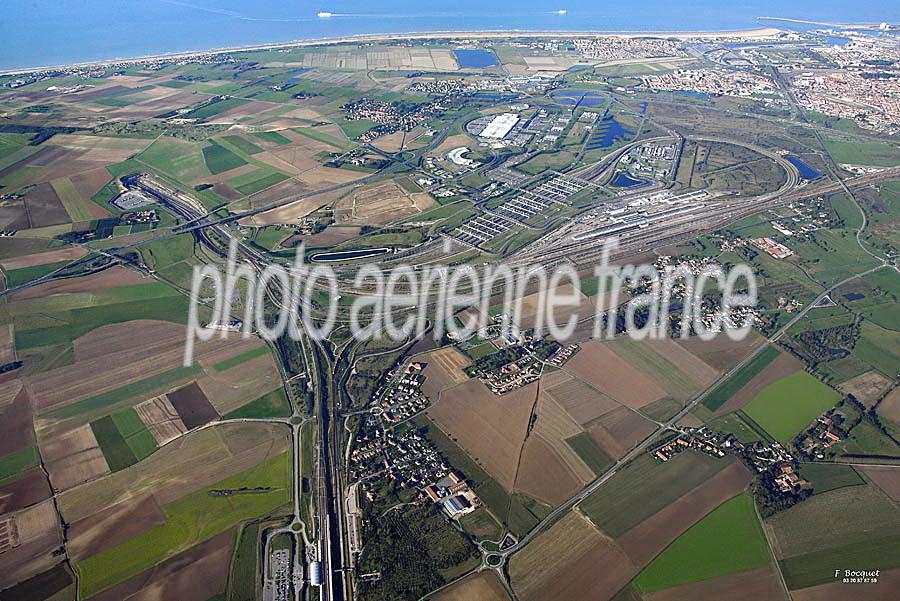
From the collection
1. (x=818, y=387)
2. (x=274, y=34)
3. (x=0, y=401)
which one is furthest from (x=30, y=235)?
(x=274, y=34)

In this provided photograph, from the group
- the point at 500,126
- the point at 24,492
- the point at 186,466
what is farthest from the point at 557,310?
the point at 500,126

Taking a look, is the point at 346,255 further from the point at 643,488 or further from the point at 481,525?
the point at 643,488

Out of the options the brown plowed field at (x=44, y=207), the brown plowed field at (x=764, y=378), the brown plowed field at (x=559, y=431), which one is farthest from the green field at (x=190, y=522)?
the brown plowed field at (x=44, y=207)

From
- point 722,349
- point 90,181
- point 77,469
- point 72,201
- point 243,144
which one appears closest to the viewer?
point 77,469

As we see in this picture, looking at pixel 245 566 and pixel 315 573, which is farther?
pixel 245 566

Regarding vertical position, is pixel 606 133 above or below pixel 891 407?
above

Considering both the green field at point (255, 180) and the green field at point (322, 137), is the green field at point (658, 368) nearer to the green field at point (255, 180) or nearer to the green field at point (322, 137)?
the green field at point (255, 180)
